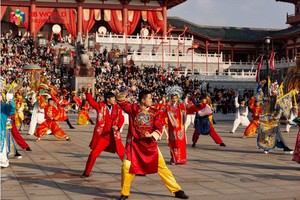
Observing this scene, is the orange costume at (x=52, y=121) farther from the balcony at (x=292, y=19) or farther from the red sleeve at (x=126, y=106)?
the balcony at (x=292, y=19)

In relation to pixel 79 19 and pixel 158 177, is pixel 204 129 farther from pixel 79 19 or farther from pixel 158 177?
pixel 79 19

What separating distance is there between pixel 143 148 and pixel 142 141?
0.09 m

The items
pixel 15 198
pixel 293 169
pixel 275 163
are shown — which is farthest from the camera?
pixel 275 163

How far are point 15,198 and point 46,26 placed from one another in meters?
42.6

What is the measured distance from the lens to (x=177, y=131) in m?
9.49

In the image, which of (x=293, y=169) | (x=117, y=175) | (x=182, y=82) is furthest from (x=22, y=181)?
(x=182, y=82)

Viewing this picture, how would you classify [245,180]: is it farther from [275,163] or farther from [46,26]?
[46,26]

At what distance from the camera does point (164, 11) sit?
47.8 metres

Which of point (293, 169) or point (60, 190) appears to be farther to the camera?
point (293, 169)

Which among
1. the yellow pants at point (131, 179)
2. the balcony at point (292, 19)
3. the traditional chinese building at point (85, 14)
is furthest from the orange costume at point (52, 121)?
the balcony at point (292, 19)

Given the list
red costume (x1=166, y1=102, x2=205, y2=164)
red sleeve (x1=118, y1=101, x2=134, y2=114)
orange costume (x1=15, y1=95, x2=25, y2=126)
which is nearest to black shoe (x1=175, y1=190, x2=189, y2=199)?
red sleeve (x1=118, y1=101, x2=134, y2=114)

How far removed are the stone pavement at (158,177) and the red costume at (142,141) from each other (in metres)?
0.44

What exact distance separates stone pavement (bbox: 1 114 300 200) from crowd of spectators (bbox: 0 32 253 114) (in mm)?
17351

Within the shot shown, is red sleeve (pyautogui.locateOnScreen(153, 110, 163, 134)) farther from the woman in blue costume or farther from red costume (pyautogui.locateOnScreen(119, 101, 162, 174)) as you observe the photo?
the woman in blue costume
